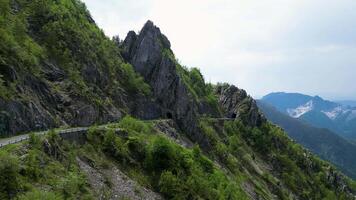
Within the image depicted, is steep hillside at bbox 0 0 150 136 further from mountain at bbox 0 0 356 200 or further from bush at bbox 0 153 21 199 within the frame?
bush at bbox 0 153 21 199

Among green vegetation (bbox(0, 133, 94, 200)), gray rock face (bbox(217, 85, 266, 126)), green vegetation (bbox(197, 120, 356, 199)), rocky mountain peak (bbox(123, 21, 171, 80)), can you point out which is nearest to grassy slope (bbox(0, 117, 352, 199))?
green vegetation (bbox(0, 133, 94, 200))

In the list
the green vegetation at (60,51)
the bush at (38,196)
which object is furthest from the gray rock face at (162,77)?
the bush at (38,196)

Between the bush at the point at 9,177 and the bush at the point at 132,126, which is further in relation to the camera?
the bush at the point at 132,126

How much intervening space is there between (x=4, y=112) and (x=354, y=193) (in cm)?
16475

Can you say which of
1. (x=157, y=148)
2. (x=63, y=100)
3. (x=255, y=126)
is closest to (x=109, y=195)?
(x=157, y=148)

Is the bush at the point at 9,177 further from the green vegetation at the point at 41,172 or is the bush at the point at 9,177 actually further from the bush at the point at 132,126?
the bush at the point at 132,126

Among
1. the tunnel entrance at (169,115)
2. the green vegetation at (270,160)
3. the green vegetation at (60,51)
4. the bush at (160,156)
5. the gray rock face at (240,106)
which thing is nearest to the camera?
the bush at (160,156)

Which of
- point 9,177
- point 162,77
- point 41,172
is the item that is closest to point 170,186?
point 41,172

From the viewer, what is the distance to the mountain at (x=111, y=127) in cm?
5138

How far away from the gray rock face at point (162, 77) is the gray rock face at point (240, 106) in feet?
156

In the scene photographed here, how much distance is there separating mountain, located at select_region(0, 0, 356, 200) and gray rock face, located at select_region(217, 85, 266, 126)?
2.93m

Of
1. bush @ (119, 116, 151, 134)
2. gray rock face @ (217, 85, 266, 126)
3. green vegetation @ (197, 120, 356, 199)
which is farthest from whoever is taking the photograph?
gray rock face @ (217, 85, 266, 126)

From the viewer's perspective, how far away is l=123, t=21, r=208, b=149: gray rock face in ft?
385

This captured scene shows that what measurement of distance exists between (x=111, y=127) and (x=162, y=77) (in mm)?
51980
